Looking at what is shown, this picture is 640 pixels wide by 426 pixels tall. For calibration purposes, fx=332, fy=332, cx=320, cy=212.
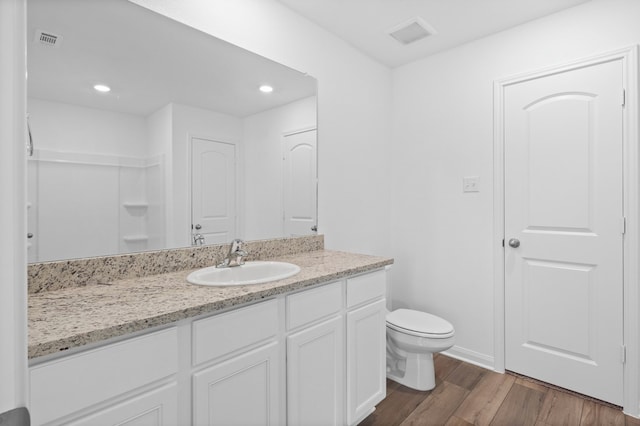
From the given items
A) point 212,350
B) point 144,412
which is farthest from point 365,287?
point 144,412

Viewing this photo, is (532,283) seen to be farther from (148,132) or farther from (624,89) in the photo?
(148,132)

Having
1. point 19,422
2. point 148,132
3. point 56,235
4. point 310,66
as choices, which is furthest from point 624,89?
point 56,235

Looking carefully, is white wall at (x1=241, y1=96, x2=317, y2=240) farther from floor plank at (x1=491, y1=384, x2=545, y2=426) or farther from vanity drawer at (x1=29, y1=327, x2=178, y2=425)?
floor plank at (x1=491, y1=384, x2=545, y2=426)

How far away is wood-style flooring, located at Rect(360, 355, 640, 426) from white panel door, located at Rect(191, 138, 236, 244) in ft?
4.27

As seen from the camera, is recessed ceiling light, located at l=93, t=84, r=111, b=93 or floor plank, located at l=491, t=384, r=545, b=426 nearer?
recessed ceiling light, located at l=93, t=84, r=111, b=93

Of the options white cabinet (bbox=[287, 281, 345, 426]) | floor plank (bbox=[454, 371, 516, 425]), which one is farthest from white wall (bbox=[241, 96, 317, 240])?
floor plank (bbox=[454, 371, 516, 425])

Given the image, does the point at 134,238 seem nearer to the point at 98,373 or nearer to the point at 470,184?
the point at 98,373

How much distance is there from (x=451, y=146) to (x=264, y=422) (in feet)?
7.23

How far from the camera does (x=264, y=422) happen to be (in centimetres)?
125

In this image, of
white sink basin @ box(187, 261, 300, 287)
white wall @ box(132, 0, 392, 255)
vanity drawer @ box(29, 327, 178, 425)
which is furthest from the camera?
white wall @ box(132, 0, 392, 255)

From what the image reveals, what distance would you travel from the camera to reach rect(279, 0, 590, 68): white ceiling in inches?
79.5

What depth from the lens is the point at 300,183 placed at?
2.13 m

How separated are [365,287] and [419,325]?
0.70m

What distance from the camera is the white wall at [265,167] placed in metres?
1.90
